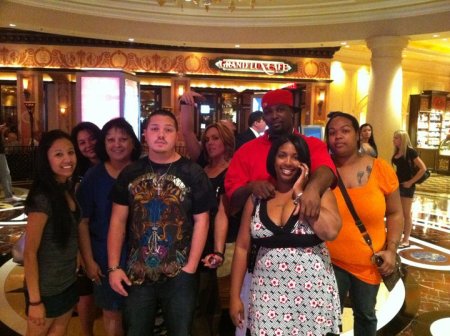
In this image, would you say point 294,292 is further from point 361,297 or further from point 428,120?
point 428,120

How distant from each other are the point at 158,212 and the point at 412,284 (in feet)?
10.7

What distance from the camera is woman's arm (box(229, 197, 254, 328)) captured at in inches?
71.2

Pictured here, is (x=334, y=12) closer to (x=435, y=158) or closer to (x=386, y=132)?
(x=386, y=132)

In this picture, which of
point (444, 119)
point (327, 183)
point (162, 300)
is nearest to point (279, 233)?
point (327, 183)

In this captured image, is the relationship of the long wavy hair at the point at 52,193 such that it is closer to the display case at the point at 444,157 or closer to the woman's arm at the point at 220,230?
the woman's arm at the point at 220,230

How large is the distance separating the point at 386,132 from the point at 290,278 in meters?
7.35

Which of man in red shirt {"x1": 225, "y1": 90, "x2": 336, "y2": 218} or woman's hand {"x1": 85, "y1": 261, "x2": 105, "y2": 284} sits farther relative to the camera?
woman's hand {"x1": 85, "y1": 261, "x2": 105, "y2": 284}

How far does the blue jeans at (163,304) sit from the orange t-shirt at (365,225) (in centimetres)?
82

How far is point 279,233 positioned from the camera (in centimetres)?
164

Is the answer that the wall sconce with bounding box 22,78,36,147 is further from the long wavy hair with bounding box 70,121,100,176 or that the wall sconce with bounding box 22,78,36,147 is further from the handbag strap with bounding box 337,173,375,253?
the handbag strap with bounding box 337,173,375,253

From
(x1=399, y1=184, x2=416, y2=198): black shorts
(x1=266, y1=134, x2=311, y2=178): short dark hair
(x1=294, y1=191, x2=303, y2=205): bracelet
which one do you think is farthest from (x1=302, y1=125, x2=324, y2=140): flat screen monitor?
(x1=294, y1=191, x2=303, y2=205): bracelet

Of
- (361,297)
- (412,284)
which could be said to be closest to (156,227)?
(361,297)

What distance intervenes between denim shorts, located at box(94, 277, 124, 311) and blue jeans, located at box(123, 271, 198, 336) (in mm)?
271

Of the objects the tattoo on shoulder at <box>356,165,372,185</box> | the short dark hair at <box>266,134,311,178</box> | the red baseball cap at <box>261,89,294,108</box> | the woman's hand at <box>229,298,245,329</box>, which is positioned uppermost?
the red baseball cap at <box>261,89,294,108</box>
